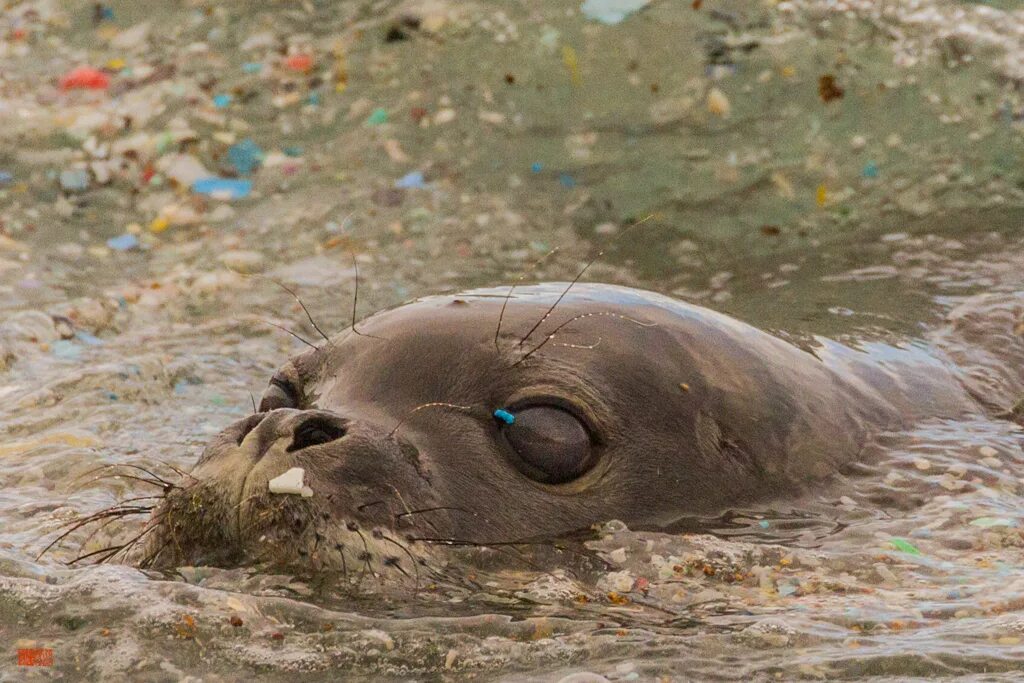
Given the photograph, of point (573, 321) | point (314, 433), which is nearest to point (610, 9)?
point (573, 321)

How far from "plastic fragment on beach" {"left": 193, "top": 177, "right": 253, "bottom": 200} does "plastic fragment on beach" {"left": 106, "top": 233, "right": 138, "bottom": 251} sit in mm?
458

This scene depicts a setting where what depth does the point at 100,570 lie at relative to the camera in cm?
348

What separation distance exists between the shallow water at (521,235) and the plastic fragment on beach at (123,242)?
0.04 metres

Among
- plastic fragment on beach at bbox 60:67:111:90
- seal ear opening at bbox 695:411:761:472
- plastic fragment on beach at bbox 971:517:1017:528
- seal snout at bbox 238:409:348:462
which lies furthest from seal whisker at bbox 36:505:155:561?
A: plastic fragment on beach at bbox 60:67:111:90

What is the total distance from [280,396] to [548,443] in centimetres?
87

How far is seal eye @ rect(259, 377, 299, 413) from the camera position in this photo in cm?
419

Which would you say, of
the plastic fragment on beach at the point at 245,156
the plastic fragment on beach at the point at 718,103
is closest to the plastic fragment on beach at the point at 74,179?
the plastic fragment on beach at the point at 245,156

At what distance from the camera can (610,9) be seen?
7.99 metres

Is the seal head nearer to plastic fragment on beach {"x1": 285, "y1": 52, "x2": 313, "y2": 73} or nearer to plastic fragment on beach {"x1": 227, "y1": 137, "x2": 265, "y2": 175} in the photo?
plastic fragment on beach {"x1": 227, "y1": 137, "x2": 265, "y2": 175}

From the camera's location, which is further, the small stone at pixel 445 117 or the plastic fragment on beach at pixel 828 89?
the small stone at pixel 445 117

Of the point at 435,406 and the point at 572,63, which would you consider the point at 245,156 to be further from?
the point at 435,406

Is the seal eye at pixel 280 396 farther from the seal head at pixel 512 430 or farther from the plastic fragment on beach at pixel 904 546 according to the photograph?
the plastic fragment on beach at pixel 904 546

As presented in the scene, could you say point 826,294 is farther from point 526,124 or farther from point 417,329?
point 417,329

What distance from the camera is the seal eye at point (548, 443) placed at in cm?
375
